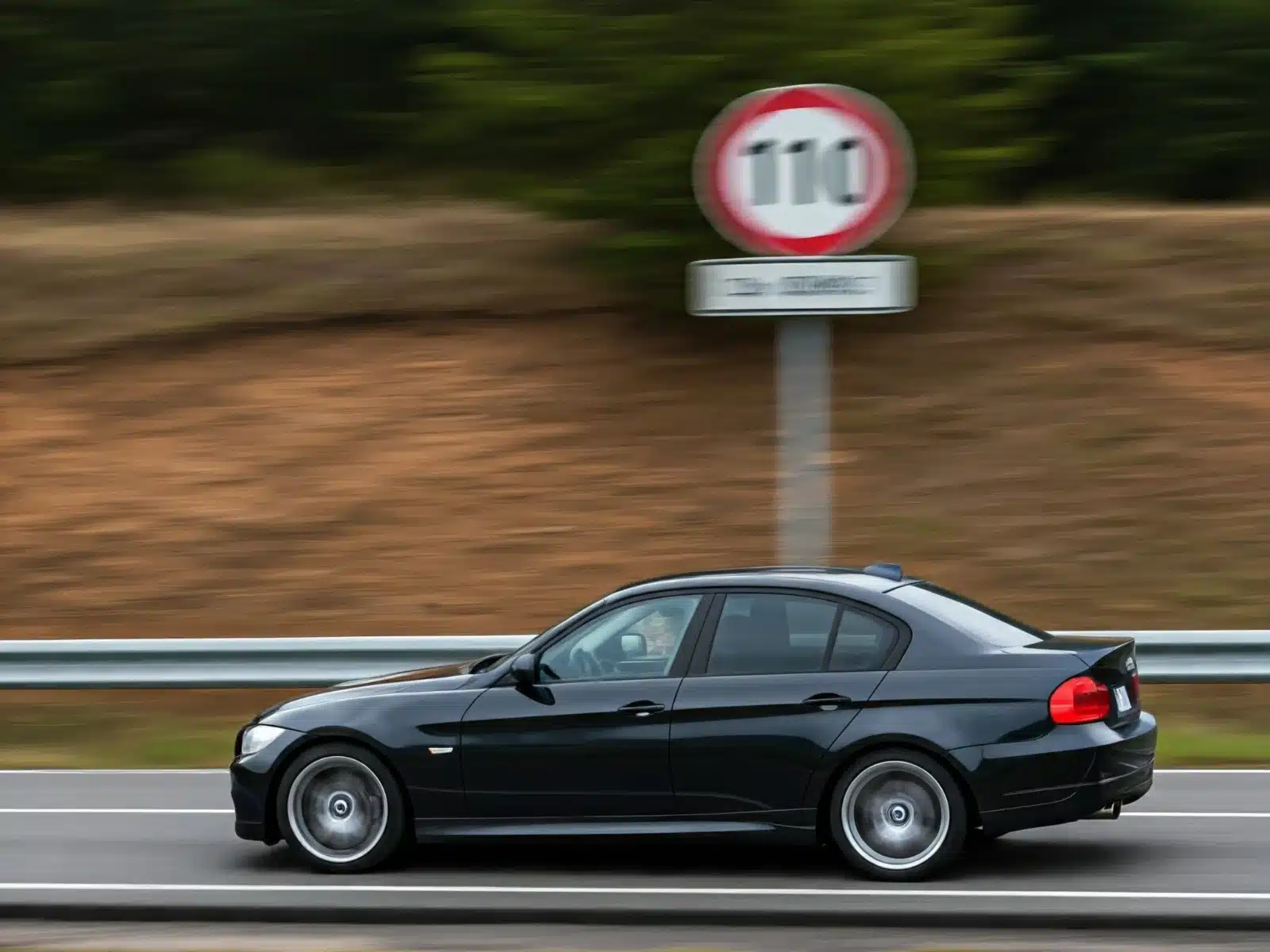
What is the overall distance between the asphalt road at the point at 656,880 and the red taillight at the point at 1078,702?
665 mm

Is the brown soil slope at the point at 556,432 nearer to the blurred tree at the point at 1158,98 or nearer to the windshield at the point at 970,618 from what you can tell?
the blurred tree at the point at 1158,98

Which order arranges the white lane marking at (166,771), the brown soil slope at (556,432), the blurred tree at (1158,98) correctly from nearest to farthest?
1. the white lane marking at (166,771)
2. the brown soil slope at (556,432)
3. the blurred tree at (1158,98)

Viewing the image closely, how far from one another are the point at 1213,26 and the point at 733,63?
20.1 ft

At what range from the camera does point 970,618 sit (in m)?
8.14

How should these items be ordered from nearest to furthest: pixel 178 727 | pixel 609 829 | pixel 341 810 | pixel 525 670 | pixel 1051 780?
pixel 1051 780, pixel 609 829, pixel 525 670, pixel 341 810, pixel 178 727

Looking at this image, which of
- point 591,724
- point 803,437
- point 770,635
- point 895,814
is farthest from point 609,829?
point 803,437

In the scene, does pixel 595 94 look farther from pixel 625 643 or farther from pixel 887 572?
pixel 625 643

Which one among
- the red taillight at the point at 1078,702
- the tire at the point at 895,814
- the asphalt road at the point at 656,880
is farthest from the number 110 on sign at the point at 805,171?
the asphalt road at the point at 656,880

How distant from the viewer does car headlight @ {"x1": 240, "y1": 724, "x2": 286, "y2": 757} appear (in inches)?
Answer: 331

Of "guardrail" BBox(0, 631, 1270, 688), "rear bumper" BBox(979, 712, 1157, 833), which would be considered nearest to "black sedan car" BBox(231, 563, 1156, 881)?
"rear bumper" BBox(979, 712, 1157, 833)

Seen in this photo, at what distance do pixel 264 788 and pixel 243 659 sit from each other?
395 cm

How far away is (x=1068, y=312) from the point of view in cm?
1681

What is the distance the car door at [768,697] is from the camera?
307 inches

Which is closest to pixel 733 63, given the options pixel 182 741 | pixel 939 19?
pixel 939 19
